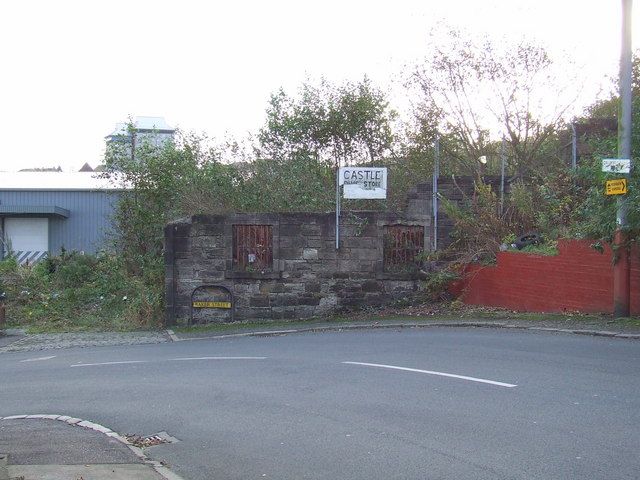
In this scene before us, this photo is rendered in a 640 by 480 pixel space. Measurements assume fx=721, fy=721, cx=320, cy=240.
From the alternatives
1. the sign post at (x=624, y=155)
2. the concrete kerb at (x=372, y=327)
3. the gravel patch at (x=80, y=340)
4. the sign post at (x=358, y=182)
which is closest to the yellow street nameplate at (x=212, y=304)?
the concrete kerb at (x=372, y=327)

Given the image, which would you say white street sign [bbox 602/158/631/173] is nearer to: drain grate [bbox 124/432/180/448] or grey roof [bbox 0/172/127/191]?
drain grate [bbox 124/432/180/448]

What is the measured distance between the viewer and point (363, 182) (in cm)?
1975

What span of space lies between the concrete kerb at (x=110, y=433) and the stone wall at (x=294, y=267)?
11141mm

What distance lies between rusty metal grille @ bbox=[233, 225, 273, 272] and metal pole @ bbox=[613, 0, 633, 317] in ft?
30.1

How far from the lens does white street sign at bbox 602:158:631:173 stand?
542 inches

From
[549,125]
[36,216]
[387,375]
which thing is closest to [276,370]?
[387,375]

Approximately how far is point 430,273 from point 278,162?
20.0 ft

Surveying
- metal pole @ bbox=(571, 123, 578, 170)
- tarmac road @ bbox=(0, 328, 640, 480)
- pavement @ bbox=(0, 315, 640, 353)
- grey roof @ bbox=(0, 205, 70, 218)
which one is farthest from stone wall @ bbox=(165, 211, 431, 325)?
grey roof @ bbox=(0, 205, 70, 218)

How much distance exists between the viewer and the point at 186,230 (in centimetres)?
1997

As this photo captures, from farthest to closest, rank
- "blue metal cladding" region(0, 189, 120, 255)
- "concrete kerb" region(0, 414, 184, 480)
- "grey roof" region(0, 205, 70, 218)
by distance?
1. "blue metal cladding" region(0, 189, 120, 255)
2. "grey roof" region(0, 205, 70, 218)
3. "concrete kerb" region(0, 414, 184, 480)

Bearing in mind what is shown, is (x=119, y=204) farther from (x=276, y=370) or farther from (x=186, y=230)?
(x=276, y=370)

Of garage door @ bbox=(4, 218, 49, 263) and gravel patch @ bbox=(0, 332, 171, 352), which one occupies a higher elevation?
garage door @ bbox=(4, 218, 49, 263)

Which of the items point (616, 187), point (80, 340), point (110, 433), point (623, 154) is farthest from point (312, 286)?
point (110, 433)

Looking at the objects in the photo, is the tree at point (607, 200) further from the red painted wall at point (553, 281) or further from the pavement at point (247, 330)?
the pavement at point (247, 330)
